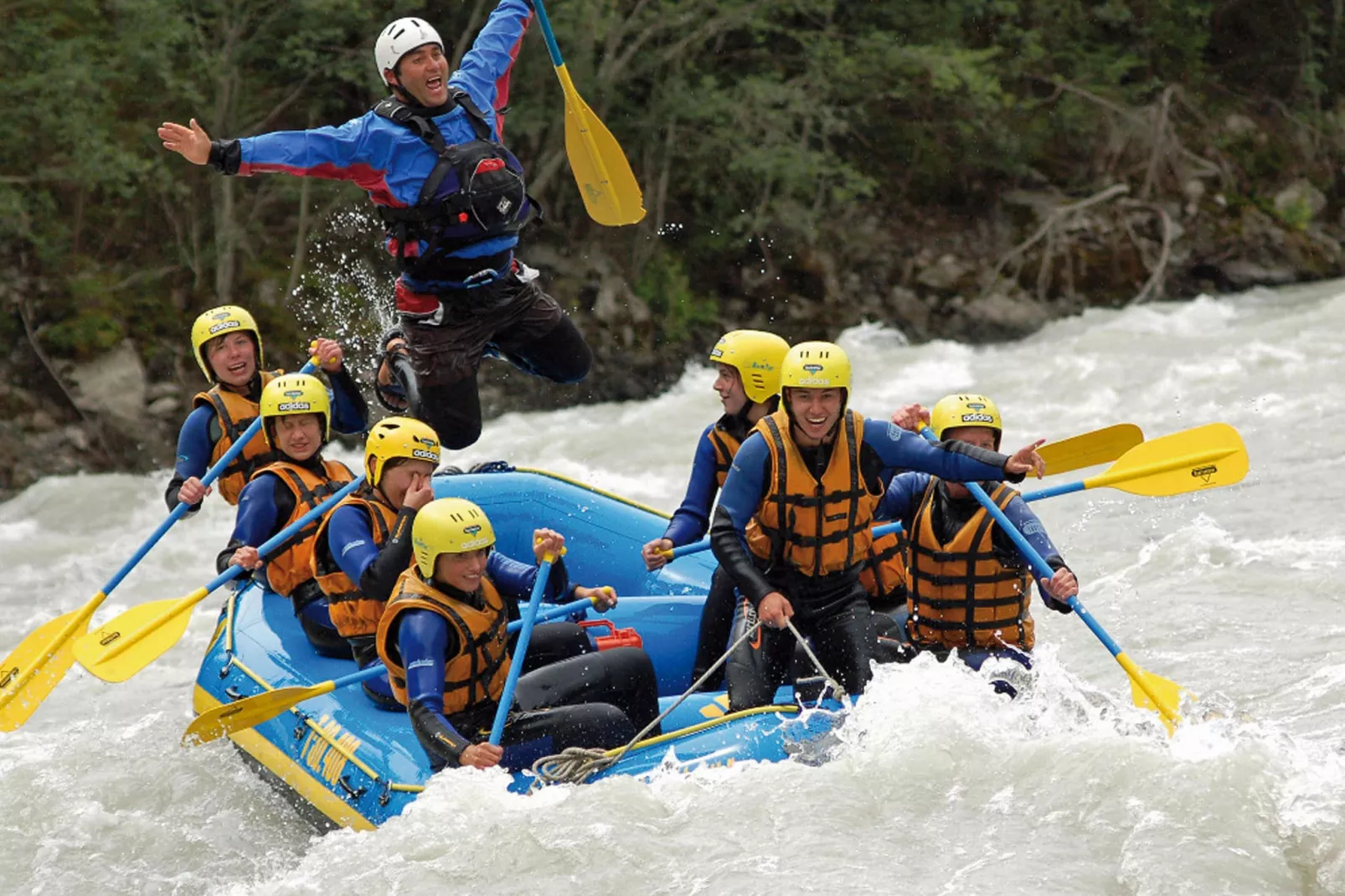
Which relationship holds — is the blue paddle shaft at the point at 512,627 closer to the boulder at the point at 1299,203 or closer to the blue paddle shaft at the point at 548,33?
the blue paddle shaft at the point at 548,33

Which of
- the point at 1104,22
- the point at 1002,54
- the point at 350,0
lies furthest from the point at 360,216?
the point at 1104,22

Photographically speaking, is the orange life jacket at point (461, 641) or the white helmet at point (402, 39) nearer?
the orange life jacket at point (461, 641)

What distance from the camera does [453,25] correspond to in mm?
13055

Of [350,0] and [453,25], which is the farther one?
[453,25]

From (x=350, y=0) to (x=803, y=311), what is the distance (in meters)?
4.32

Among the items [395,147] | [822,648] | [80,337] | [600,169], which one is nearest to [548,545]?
[822,648]

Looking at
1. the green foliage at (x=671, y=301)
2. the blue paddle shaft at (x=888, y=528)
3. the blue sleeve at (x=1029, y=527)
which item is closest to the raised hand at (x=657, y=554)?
the blue paddle shaft at (x=888, y=528)

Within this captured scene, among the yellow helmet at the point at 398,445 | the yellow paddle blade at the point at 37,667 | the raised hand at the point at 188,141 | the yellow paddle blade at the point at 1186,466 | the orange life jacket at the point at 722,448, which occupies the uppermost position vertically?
the raised hand at the point at 188,141

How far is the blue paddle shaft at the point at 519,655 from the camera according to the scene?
4871mm

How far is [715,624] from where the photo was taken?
5.73m

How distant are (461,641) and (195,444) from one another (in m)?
2.27

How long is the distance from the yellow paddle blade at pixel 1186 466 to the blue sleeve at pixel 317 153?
2.63 meters

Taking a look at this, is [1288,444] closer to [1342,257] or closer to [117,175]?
[1342,257]

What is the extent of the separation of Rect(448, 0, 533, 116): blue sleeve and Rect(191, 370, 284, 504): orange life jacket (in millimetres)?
1340
